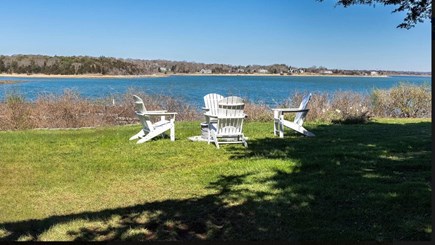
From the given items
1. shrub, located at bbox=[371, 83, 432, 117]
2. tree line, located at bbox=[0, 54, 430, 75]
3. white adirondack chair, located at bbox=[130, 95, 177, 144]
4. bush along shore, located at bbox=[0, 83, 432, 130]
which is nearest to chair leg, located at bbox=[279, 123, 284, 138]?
white adirondack chair, located at bbox=[130, 95, 177, 144]

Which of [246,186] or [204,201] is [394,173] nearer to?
[246,186]

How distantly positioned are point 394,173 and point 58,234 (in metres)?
3.13

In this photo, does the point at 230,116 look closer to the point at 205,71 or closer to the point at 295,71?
the point at 295,71

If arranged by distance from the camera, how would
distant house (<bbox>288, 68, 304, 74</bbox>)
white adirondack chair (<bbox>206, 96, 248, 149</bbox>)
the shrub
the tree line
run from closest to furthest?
white adirondack chair (<bbox>206, 96, 248, 149</bbox>)
distant house (<bbox>288, 68, 304, 74</bbox>)
the shrub
the tree line

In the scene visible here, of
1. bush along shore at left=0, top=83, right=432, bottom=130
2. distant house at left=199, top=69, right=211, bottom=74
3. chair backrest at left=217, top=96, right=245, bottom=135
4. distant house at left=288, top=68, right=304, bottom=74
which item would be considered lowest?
bush along shore at left=0, top=83, right=432, bottom=130

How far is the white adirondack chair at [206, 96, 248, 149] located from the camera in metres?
6.72

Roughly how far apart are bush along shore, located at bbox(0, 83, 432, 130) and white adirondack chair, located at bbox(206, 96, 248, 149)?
13.6ft

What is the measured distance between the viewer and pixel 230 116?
6.71 m

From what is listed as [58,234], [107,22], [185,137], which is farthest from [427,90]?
[58,234]

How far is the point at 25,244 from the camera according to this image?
8.64ft

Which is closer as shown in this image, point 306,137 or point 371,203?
point 371,203

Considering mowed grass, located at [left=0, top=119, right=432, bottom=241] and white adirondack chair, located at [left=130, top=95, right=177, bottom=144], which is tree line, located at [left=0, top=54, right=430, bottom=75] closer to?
white adirondack chair, located at [left=130, top=95, right=177, bottom=144]

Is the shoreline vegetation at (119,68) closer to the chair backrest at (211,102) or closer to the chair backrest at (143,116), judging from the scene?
the chair backrest at (211,102)

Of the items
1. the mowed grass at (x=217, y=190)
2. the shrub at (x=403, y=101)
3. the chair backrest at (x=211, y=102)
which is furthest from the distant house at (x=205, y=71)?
the mowed grass at (x=217, y=190)
